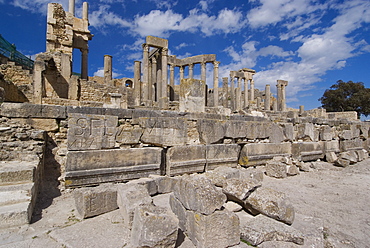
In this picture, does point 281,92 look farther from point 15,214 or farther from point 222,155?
point 15,214

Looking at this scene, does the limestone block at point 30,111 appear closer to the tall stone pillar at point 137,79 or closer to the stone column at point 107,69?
the tall stone pillar at point 137,79

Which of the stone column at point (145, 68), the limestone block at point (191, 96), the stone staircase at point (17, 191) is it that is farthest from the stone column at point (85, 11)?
the stone staircase at point (17, 191)

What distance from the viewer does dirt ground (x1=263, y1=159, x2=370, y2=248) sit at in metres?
2.90

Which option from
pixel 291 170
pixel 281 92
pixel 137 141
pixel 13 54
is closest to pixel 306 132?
pixel 291 170

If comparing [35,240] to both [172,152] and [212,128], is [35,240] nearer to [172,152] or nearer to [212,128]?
[172,152]

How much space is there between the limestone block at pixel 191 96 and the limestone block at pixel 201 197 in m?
3.59

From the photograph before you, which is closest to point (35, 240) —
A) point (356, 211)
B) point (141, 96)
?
point (356, 211)

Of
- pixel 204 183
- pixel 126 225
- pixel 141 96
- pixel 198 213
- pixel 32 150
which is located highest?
pixel 141 96

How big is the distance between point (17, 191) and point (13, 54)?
2327 centimetres

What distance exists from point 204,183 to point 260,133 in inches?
165

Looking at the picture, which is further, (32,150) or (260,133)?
(260,133)

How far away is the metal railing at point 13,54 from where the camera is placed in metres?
18.6

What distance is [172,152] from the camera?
4574 millimetres

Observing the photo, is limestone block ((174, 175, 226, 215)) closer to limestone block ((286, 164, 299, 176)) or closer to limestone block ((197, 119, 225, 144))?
limestone block ((197, 119, 225, 144))
